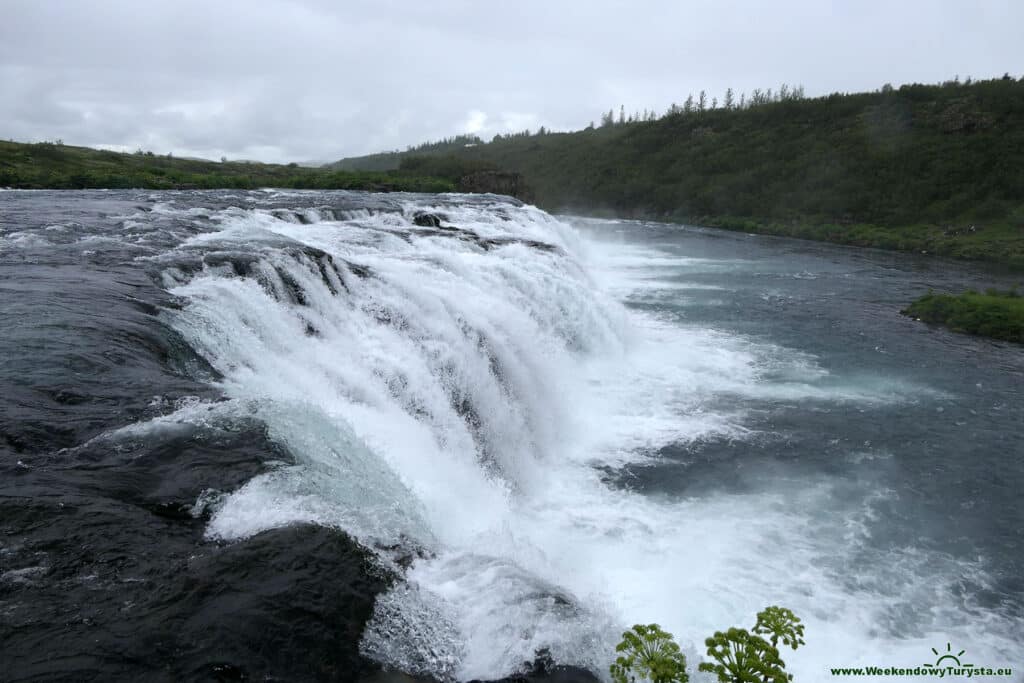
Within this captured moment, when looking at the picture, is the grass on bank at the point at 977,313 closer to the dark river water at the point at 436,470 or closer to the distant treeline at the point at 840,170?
the dark river water at the point at 436,470

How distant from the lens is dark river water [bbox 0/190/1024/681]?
12.5 feet

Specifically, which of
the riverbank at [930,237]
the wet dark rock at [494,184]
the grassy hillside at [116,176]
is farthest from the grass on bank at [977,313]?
the wet dark rock at [494,184]

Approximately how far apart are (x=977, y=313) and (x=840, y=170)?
50374 millimetres

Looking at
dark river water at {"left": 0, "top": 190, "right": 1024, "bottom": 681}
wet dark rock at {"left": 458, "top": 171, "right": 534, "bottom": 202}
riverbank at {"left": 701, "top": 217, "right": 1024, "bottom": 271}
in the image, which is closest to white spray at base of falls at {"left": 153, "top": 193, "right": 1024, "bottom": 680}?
dark river water at {"left": 0, "top": 190, "right": 1024, "bottom": 681}

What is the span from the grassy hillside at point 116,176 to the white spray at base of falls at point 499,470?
19.0 meters

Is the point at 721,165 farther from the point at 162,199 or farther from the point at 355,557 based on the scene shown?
the point at 355,557

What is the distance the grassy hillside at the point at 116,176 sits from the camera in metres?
26.0

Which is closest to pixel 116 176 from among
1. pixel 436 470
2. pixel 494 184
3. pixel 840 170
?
pixel 436 470

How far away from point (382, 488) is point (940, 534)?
21.9 feet

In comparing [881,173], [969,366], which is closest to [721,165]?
[881,173]

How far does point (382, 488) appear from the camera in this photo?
214 inches

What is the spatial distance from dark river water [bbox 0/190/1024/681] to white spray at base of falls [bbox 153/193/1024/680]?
38mm

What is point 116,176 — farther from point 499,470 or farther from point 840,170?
point 840,170

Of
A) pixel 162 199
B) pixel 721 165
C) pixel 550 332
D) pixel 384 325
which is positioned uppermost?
pixel 721 165
